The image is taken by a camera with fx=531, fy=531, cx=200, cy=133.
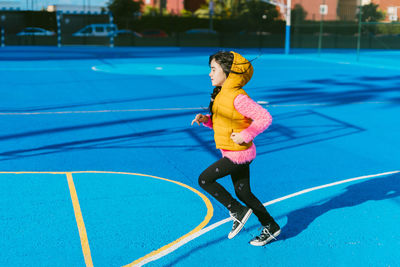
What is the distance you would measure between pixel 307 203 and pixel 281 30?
4603cm

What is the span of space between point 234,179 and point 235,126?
1.86ft

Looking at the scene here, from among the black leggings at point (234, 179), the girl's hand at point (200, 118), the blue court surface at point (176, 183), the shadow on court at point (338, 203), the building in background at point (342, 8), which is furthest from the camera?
the building in background at point (342, 8)

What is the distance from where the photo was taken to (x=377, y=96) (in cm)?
1647

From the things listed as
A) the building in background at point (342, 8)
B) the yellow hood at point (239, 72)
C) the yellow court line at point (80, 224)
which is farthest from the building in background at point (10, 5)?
the yellow hood at point (239, 72)

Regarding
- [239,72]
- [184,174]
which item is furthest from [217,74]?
[184,174]

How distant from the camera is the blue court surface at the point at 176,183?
4828mm

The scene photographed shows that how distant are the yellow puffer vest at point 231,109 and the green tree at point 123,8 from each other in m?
54.0

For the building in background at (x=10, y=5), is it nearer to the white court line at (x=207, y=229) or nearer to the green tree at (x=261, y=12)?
the green tree at (x=261, y=12)

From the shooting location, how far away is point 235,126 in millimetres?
4441

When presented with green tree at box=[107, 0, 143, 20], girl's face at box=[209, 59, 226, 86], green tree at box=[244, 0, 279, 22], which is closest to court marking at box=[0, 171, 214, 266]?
girl's face at box=[209, 59, 226, 86]

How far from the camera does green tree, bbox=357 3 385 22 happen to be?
1452 inches

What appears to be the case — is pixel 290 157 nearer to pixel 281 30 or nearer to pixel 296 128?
pixel 296 128

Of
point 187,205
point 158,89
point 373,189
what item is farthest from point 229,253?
point 158,89

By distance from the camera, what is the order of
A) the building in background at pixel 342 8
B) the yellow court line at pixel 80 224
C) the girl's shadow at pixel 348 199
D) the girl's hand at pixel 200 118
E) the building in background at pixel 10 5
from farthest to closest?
the building in background at pixel 10 5
the building in background at pixel 342 8
the girl's shadow at pixel 348 199
the yellow court line at pixel 80 224
the girl's hand at pixel 200 118
